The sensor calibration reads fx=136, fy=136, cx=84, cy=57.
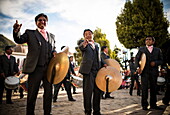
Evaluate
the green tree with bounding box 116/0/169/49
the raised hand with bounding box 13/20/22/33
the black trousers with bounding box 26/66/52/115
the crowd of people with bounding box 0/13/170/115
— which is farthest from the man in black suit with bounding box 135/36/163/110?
the green tree with bounding box 116/0/169/49

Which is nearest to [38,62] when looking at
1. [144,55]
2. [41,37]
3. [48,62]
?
[48,62]

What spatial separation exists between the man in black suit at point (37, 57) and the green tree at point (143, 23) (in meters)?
15.9

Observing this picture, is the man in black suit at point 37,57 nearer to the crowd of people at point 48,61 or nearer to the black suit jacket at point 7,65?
the crowd of people at point 48,61

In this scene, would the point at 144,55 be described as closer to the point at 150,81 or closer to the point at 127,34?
the point at 150,81

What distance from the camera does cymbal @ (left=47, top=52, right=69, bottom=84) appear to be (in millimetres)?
2879

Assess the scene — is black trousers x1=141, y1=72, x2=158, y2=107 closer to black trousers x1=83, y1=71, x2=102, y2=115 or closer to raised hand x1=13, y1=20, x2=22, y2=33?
black trousers x1=83, y1=71, x2=102, y2=115

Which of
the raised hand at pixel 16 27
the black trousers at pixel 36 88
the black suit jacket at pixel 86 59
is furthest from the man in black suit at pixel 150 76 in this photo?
the raised hand at pixel 16 27

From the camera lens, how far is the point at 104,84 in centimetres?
355

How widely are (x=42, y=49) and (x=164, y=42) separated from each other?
58.7ft

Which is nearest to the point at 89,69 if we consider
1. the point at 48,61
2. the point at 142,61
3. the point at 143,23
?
the point at 48,61

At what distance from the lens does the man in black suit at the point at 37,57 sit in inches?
105

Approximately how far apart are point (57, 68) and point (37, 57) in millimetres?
473

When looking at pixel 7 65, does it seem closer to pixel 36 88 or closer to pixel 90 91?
pixel 36 88

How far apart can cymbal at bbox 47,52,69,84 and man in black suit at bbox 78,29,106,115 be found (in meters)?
0.66
